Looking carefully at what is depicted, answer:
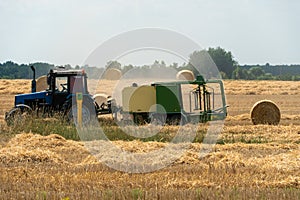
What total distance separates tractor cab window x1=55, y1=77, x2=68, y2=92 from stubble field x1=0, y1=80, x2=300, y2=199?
3.93 meters

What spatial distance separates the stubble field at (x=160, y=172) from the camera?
811 cm

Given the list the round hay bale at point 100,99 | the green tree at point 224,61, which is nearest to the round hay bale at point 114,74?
the round hay bale at point 100,99

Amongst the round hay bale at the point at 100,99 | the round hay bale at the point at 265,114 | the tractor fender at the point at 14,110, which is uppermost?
the round hay bale at the point at 100,99

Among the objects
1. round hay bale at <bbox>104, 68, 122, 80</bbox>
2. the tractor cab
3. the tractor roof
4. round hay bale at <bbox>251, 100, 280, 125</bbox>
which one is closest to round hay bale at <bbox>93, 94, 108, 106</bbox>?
the tractor cab

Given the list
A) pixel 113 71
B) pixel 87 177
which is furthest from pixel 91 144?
pixel 113 71

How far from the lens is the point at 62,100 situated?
19.7 m

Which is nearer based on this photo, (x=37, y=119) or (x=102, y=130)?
(x=102, y=130)

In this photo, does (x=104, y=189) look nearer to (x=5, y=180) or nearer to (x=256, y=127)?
(x=5, y=180)

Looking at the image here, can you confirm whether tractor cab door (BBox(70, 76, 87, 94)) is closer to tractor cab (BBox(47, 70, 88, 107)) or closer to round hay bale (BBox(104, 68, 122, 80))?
tractor cab (BBox(47, 70, 88, 107))

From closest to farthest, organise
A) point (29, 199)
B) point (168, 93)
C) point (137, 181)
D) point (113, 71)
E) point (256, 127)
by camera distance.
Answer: point (29, 199), point (137, 181), point (256, 127), point (168, 93), point (113, 71)

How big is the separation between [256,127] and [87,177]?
978 centimetres

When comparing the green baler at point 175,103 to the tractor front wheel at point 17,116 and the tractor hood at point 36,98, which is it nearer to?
the tractor hood at point 36,98

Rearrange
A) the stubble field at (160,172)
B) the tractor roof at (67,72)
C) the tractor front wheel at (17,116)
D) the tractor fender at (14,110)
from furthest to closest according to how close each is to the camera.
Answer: the tractor roof at (67,72)
the tractor fender at (14,110)
the tractor front wheel at (17,116)
the stubble field at (160,172)

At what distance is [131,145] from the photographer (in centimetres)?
1358
